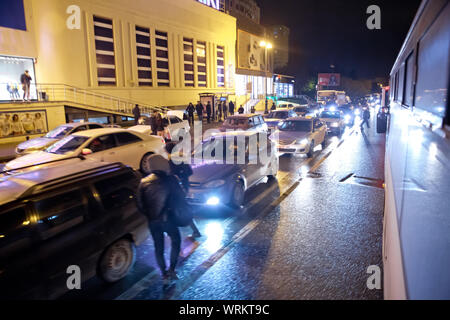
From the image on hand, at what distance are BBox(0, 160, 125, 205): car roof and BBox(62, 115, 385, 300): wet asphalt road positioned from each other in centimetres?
141

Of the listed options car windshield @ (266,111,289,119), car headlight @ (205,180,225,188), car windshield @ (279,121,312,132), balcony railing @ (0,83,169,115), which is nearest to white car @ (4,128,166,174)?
car headlight @ (205,180,225,188)

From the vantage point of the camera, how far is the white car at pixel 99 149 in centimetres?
918

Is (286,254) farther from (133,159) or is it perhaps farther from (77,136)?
(77,136)

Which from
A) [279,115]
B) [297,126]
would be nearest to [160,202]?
[297,126]

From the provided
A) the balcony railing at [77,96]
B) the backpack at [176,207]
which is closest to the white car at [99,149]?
the backpack at [176,207]

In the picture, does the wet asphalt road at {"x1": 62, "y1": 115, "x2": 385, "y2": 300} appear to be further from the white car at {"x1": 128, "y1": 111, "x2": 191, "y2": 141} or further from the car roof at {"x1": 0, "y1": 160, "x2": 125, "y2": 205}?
the white car at {"x1": 128, "y1": 111, "x2": 191, "y2": 141}

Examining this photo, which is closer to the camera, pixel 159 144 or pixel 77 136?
pixel 77 136

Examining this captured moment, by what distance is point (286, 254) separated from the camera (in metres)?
5.09

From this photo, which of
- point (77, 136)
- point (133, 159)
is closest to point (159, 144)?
point (133, 159)

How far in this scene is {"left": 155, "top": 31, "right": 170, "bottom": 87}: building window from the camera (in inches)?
1308

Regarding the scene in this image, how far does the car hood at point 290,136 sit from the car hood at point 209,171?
6069 millimetres

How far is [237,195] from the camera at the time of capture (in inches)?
280

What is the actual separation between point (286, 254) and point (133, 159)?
6.81m

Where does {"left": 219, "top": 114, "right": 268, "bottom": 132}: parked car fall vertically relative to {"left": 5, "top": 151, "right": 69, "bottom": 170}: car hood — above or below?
above
